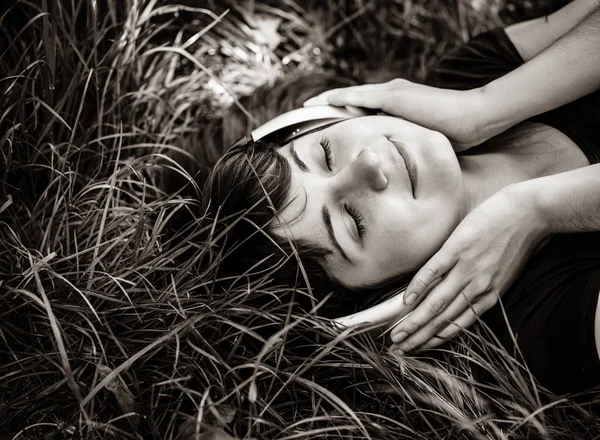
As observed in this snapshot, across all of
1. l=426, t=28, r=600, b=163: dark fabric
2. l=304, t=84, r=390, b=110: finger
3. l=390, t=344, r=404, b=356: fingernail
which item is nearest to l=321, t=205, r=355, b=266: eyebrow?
l=390, t=344, r=404, b=356: fingernail

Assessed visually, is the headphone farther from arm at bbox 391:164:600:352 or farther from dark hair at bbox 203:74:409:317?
arm at bbox 391:164:600:352

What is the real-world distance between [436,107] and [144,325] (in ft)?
4.17

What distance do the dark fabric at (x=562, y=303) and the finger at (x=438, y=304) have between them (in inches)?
8.7

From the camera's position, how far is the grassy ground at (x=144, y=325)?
1.51m

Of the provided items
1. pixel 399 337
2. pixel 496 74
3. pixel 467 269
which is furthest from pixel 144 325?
pixel 496 74

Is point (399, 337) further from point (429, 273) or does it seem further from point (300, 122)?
point (300, 122)

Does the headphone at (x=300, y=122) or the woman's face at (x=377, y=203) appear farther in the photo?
the headphone at (x=300, y=122)

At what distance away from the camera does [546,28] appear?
2312mm

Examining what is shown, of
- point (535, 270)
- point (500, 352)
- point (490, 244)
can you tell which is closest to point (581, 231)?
point (535, 270)

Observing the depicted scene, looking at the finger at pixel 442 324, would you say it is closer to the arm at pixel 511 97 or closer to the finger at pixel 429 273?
the finger at pixel 429 273

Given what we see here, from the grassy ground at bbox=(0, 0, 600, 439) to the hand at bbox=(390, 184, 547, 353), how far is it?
0.32 feet

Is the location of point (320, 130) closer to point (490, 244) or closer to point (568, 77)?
point (490, 244)

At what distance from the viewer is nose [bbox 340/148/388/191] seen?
168cm

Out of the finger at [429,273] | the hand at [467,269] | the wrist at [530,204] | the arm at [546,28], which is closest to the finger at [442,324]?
the hand at [467,269]
